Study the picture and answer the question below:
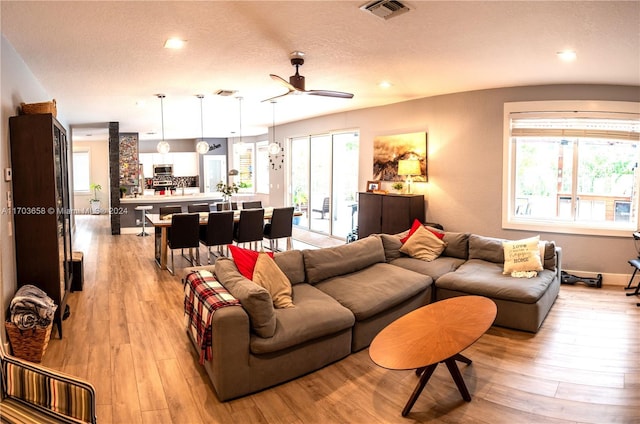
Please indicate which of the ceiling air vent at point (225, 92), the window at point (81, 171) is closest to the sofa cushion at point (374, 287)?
the ceiling air vent at point (225, 92)

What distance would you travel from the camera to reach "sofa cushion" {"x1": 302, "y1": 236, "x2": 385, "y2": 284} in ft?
13.3

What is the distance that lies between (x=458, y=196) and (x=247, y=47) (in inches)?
158

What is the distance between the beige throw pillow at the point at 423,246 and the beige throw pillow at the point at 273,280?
206 centimetres

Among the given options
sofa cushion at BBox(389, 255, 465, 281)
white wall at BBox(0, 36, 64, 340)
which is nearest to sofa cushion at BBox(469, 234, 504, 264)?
sofa cushion at BBox(389, 255, 465, 281)

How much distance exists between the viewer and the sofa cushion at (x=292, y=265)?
3887 mm

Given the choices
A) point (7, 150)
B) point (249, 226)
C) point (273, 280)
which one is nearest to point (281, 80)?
point (273, 280)

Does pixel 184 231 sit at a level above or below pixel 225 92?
below

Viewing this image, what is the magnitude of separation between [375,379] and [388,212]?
4119mm

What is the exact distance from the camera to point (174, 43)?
3.66 m

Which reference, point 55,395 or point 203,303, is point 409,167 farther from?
point 55,395

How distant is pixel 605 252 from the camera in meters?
5.57

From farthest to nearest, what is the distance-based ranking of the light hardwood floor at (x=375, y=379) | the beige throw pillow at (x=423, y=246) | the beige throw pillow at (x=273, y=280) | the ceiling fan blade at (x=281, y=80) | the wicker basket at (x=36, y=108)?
the beige throw pillow at (x=423, y=246) → the ceiling fan blade at (x=281, y=80) → the wicker basket at (x=36, y=108) → the beige throw pillow at (x=273, y=280) → the light hardwood floor at (x=375, y=379)

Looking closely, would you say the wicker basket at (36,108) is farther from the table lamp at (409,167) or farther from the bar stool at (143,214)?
the bar stool at (143,214)

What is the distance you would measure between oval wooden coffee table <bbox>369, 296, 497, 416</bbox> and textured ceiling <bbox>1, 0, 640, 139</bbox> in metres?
2.23
